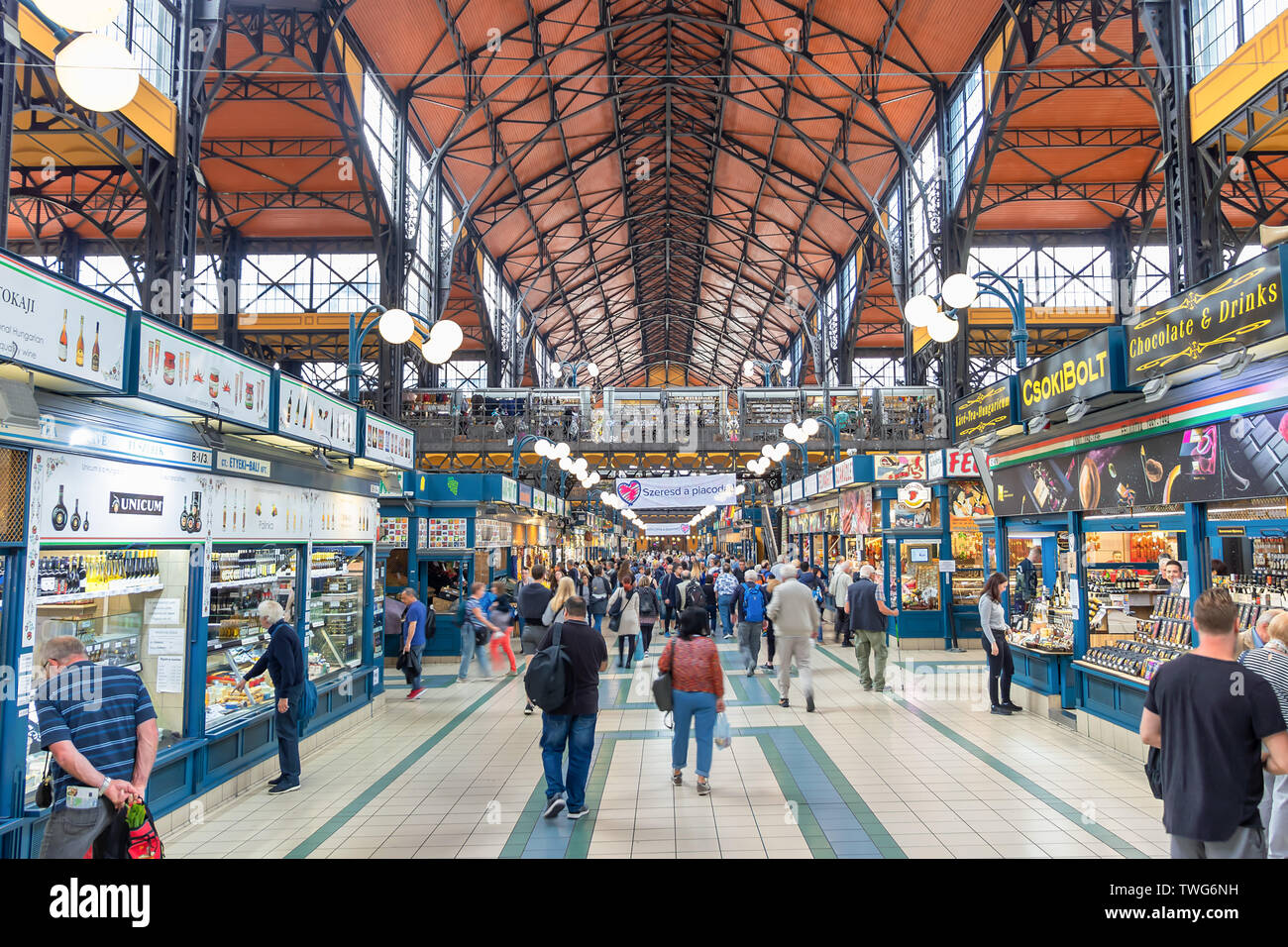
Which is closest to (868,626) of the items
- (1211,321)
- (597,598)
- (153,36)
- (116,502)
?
(597,598)

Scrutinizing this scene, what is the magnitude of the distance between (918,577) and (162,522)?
14544 mm

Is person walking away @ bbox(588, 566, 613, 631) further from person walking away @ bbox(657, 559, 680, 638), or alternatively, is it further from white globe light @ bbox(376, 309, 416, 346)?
white globe light @ bbox(376, 309, 416, 346)

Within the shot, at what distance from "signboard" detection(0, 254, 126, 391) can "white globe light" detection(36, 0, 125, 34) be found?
1229 mm

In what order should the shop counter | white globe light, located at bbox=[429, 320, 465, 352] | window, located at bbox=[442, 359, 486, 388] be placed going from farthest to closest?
window, located at bbox=[442, 359, 486, 388], white globe light, located at bbox=[429, 320, 465, 352], the shop counter

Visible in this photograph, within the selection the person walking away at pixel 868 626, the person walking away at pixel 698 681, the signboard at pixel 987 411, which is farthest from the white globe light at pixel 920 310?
the person walking away at pixel 698 681

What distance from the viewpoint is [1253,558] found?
6.62 m

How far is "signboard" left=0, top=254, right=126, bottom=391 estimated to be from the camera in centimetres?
404

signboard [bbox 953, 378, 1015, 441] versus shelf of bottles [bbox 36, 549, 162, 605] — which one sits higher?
signboard [bbox 953, 378, 1015, 441]

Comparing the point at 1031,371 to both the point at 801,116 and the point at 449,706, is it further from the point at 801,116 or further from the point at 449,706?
the point at 801,116

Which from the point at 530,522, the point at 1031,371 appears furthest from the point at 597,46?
the point at 1031,371

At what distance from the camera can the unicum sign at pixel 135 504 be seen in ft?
18.2

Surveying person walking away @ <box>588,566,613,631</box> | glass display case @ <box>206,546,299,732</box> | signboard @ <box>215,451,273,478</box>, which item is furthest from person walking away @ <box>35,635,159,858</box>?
person walking away @ <box>588,566,613,631</box>

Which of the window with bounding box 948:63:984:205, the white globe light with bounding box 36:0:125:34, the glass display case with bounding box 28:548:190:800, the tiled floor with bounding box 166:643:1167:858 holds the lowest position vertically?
the tiled floor with bounding box 166:643:1167:858

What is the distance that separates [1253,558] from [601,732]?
6.52 m
